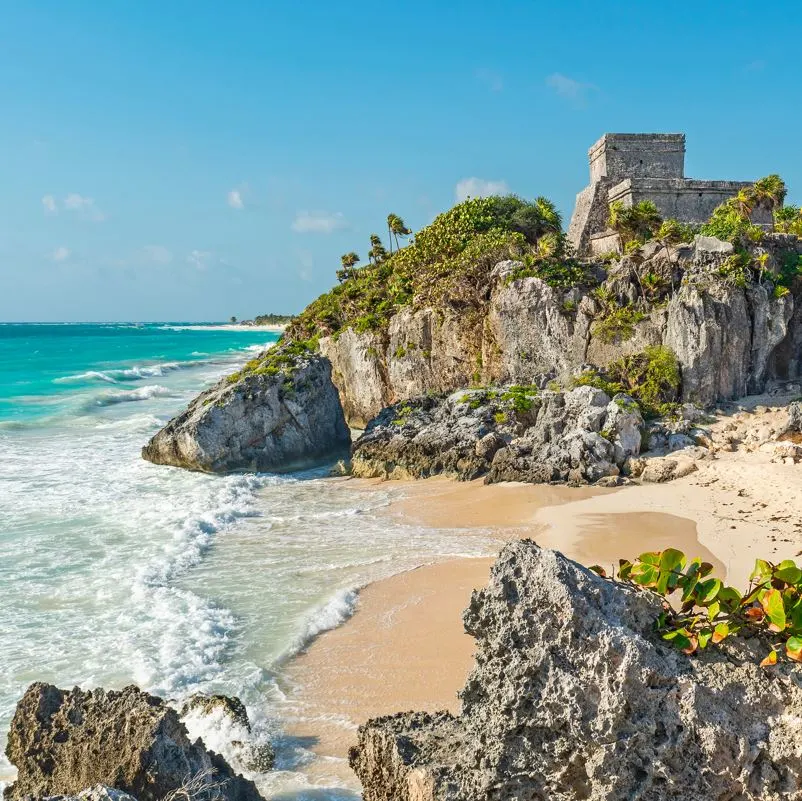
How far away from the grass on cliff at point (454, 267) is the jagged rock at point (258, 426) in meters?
5.28

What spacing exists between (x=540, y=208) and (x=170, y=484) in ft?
63.9

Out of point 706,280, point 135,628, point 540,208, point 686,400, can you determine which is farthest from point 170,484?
point 540,208

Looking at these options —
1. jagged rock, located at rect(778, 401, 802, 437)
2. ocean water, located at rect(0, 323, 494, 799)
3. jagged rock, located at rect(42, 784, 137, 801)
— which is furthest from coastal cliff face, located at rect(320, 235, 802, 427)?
jagged rock, located at rect(42, 784, 137, 801)

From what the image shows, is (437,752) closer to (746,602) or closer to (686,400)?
(746,602)

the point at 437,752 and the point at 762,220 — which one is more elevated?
the point at 762,220

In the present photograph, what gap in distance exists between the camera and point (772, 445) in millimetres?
16688

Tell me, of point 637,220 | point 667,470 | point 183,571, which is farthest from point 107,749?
point 637,220

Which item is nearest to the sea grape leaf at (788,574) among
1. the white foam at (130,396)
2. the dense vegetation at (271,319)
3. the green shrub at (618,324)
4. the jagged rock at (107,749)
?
the jagged rock at (107,749)

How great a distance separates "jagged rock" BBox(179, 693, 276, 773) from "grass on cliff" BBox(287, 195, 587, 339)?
18668mm

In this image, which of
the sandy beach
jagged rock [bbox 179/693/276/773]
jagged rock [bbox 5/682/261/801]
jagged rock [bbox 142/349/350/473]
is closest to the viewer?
jagged rock [bbox 5/682/261/801]

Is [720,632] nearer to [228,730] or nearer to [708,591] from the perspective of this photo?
[708,591]

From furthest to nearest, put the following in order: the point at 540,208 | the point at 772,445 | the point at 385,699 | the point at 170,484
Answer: the point at 540,208
the point at 170,484
the point at 772,445
the point at 385,699

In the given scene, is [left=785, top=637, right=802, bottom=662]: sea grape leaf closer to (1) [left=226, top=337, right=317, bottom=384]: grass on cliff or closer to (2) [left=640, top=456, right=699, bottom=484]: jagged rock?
(2) [left=640, top=456, right=699, bottom=484]: jagged rock

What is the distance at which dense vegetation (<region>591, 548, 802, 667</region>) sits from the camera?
398cm
